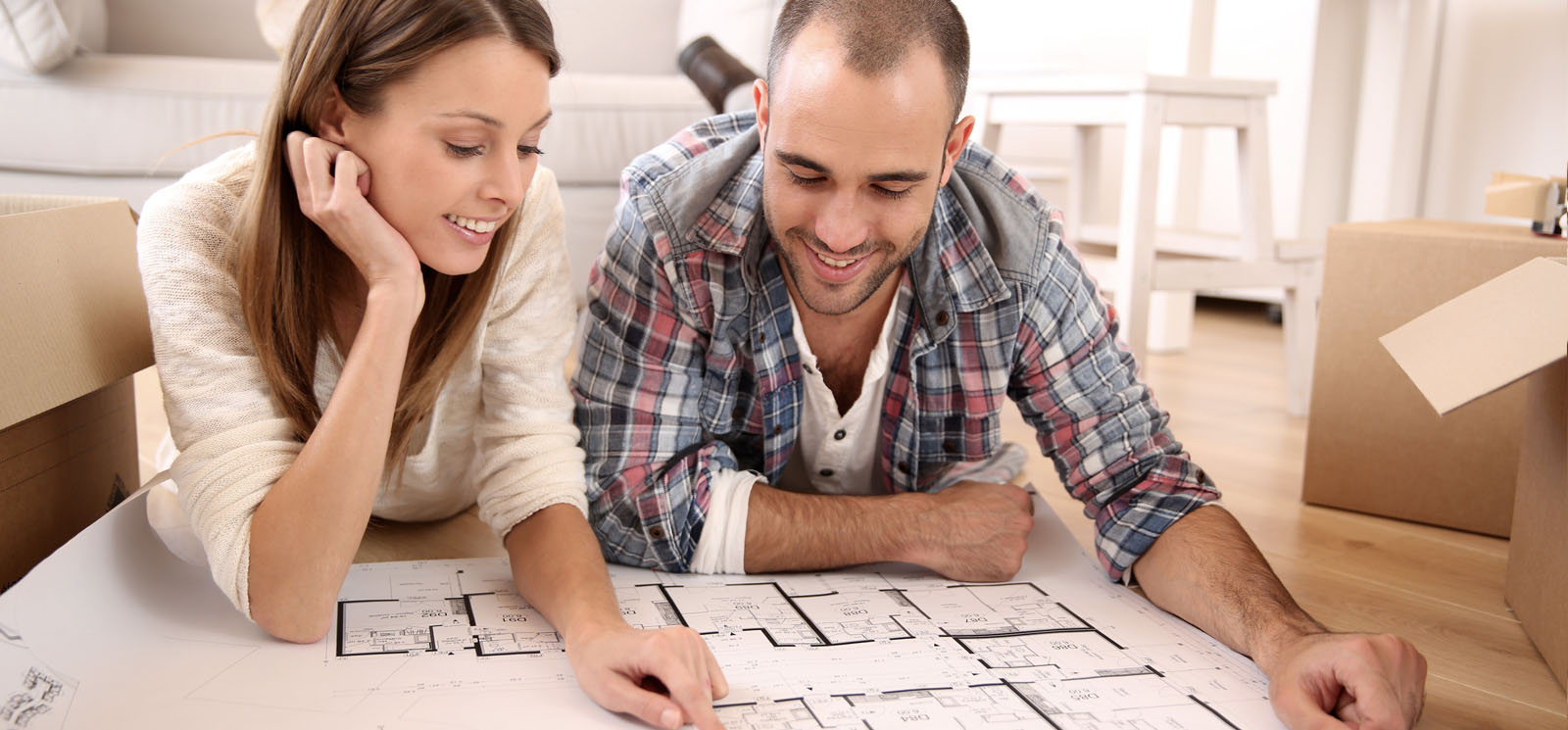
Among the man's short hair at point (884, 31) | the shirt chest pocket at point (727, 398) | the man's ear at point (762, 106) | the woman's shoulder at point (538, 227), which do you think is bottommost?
the shirt chest pocket at point (727, 398)

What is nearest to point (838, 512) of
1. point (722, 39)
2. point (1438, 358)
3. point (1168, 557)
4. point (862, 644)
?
point (862, 644)

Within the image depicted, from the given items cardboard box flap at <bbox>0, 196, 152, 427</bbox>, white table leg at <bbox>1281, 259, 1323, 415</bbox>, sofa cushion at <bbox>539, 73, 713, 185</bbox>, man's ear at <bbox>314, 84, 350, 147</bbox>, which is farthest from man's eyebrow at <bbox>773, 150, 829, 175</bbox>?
white table leg at <bbox>1281, 259, 1323, 415</bbox>

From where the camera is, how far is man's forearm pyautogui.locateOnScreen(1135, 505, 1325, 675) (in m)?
0.93

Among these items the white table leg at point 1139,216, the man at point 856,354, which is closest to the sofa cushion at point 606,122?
the white table leg at point 1139,216

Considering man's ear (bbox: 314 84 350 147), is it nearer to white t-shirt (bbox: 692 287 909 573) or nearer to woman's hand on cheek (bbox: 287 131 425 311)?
woman's hand on cheek (bbox: 287 131 425 311)

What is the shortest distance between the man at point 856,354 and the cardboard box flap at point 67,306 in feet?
1.35

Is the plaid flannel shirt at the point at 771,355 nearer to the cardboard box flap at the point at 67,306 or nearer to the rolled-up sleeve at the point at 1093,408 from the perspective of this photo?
A: the rolled-up sleeve at the point at 1093,408

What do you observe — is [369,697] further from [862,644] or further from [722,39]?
[722,39]

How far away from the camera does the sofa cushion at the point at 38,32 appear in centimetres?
174

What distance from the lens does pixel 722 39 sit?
229 centimetres

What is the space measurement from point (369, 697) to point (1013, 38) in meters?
2.78

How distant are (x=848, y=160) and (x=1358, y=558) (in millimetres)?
773

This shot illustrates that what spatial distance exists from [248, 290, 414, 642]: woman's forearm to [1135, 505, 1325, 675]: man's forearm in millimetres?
667

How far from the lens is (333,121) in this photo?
0.93 metres
